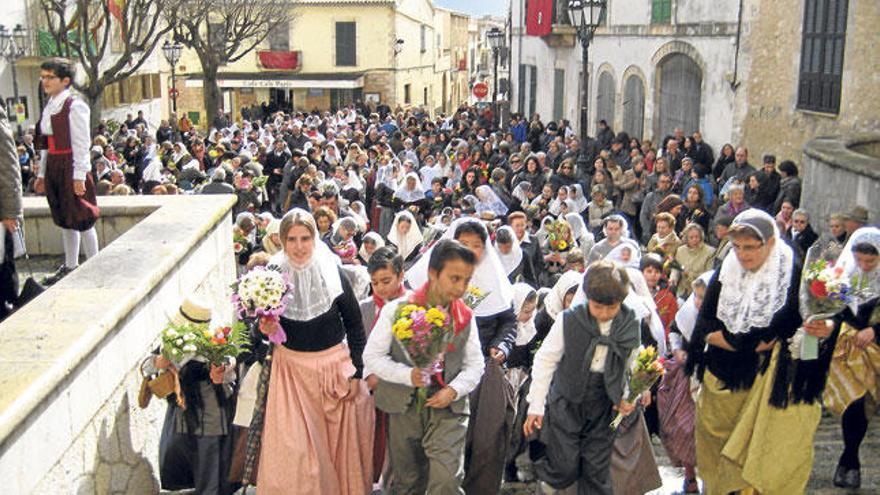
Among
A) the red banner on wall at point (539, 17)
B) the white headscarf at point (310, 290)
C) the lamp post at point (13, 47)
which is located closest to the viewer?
the white headscarf at point (310, 290)

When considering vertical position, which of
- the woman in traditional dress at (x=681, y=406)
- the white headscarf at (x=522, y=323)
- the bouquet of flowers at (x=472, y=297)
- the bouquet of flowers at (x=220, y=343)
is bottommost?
the woman in traditional dress at (x=681, y=406)

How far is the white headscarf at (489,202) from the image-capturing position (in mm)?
13945

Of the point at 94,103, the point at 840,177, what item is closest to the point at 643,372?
the point at 840,177

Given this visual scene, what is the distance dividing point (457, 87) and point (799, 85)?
64.0m

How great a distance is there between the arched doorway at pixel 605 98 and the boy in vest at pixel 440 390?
2286 centimetres

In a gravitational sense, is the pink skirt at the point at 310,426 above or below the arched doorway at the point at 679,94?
below

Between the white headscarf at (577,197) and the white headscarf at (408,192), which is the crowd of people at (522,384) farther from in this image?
the white headscarf at (408,192)

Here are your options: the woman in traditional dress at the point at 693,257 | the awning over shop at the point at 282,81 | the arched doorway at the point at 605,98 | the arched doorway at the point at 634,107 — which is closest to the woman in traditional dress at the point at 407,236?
the woman in traditional dress at the point at 693,257

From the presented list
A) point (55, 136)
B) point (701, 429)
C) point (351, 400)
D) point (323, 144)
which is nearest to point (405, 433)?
point (351, 400)

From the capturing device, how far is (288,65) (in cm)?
5062

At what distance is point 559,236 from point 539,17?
71.9 feet

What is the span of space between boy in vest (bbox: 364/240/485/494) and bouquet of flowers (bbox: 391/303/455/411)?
4 centimetres

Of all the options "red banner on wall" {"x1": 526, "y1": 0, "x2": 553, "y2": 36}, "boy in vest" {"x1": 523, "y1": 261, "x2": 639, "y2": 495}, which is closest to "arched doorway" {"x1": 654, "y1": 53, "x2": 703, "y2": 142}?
"red banner on wall" {"x1": 526, "y1": 0, "x2": 553, "y2": 36}

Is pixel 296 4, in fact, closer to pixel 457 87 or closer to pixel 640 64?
pixel 640 64
